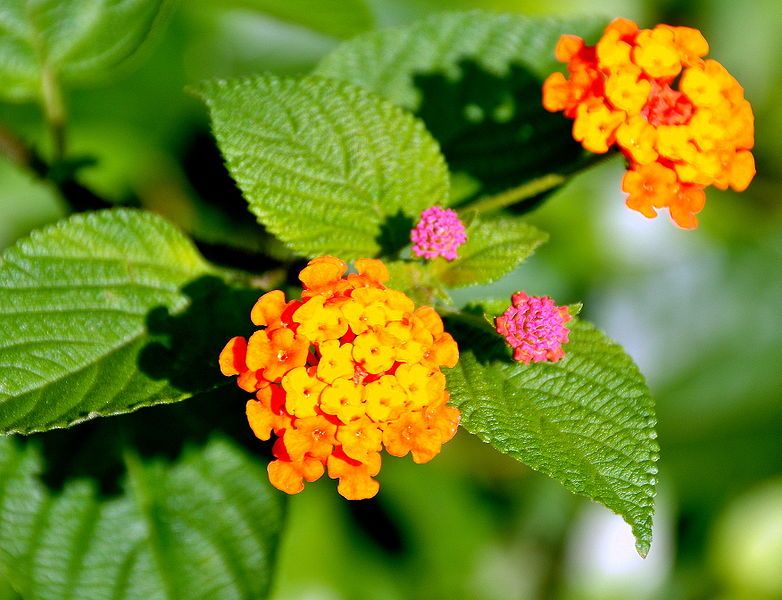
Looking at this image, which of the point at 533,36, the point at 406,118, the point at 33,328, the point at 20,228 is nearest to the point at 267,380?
the point at 33,328

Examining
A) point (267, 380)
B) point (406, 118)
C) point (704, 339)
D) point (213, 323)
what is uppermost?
point (406, 118)

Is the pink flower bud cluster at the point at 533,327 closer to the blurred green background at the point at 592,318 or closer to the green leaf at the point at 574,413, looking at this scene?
the green leaf at the point at 574,413

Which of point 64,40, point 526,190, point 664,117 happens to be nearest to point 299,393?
point 526,190

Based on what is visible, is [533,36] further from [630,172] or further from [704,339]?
[704,339]

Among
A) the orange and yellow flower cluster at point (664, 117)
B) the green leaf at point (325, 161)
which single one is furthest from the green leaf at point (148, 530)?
the orange and yellow flower cluster at point (664, 117)

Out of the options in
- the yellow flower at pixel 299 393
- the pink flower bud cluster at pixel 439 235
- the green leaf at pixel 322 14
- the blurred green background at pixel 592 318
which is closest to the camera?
the yellow flower at pixel 299 393
